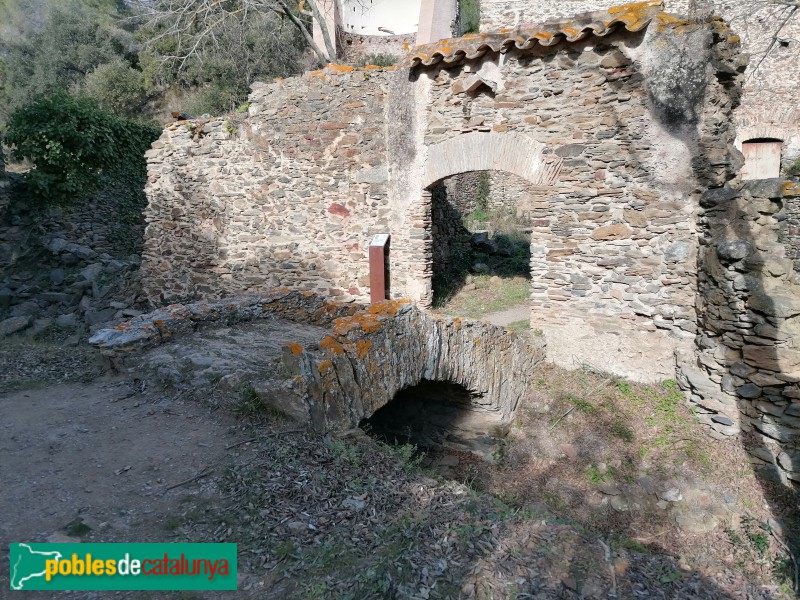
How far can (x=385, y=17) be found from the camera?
1942 cm

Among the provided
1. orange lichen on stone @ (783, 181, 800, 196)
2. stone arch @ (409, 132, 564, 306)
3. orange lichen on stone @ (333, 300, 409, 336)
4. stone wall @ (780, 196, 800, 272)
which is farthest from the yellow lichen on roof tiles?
stone wall @ (780, 196, 800, 272)

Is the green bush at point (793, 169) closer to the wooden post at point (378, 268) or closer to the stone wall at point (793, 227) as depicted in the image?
the stone wall at point (793, 227)

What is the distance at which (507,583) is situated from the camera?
268 cm

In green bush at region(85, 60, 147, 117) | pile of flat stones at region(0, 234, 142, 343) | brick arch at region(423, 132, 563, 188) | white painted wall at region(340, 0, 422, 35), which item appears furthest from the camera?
white painted wall at region(340, 0, 422, 35)

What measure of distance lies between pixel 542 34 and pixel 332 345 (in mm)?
4620

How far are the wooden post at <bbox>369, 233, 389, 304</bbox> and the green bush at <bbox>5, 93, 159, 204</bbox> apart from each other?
7795mm

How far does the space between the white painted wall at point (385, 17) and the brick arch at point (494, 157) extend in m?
14.3

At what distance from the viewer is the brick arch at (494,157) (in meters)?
6.41

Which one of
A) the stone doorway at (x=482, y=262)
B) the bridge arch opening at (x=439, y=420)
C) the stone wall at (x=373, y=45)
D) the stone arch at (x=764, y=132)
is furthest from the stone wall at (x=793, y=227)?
the stone wall at (x=373, y=45)

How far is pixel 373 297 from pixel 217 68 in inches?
527

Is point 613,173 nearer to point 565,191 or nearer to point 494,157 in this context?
point 565,191

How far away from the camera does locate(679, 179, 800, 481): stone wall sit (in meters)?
4.75

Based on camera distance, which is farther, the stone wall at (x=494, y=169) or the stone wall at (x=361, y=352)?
the stone wall at (x=494, y=169)

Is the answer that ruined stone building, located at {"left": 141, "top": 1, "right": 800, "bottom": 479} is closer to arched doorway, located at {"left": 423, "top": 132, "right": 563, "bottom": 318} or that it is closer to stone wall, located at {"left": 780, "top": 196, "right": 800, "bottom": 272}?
arched doorway, located at {"left": 423, "top": 132, "right": 563, "bottom": 318}
